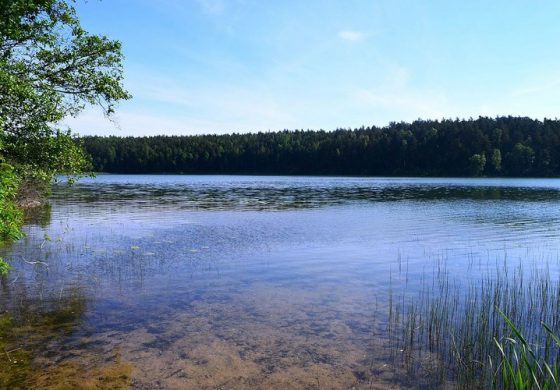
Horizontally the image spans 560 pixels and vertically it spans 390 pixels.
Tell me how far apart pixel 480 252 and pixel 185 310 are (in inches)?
727

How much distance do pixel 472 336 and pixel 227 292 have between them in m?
9.53

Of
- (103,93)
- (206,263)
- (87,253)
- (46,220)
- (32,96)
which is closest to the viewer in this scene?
(32,96)

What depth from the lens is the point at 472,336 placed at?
12125 mm

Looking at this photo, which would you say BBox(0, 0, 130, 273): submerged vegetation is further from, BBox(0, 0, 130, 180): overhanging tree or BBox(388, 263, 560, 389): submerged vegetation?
BBox(388, 263, 560, 389): submerged vegetation

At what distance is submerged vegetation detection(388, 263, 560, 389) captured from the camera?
1010 cm

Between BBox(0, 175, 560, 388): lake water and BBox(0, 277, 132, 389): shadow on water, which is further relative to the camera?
BBox(0, 175, 560, 388): lake water

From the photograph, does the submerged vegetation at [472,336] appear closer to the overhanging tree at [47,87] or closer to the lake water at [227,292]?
the lake water at [227,292]

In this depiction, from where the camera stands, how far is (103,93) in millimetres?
18406

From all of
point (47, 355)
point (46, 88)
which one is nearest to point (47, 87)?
point (46, 88)

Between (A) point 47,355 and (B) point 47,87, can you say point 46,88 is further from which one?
(A) point 47,355

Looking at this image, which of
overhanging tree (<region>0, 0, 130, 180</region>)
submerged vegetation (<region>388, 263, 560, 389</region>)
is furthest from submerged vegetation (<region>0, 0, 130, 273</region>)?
submerged vegetation (<region>388, 263, 560, 389</region>)

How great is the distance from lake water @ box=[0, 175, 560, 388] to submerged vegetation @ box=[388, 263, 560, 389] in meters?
0.81

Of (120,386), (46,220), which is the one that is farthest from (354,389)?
(46,220)

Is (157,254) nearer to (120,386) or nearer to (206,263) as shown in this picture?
(206,263)
